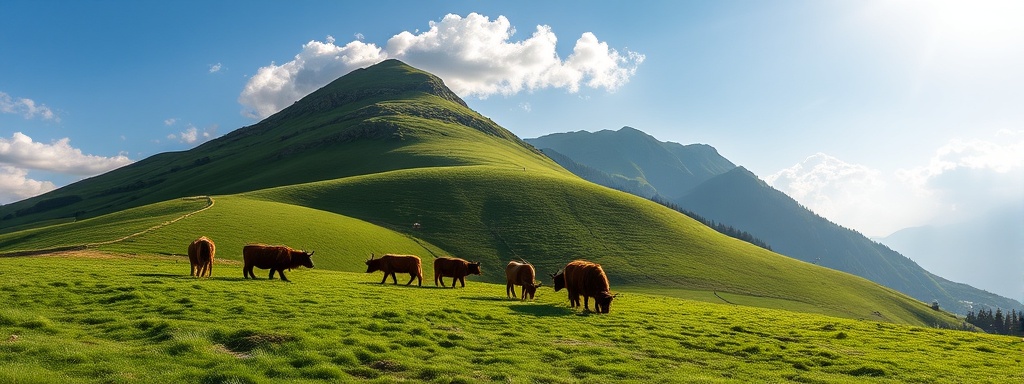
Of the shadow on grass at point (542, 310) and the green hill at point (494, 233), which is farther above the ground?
the green hill at point (494, 233)

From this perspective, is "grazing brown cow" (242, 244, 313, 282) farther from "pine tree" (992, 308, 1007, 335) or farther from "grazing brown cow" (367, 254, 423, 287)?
"pine tree" (992, 308, 1007, 335)

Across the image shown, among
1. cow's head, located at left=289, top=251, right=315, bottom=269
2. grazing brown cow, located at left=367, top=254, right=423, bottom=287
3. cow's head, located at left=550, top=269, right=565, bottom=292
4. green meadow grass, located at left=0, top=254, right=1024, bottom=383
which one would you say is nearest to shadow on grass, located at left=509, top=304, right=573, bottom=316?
green meadow grass, located at left=0, top=254, right=1024, bottom=383

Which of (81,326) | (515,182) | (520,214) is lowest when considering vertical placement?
(81,326)

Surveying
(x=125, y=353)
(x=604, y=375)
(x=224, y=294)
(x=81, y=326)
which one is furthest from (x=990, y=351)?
A: (x=81, y=326)

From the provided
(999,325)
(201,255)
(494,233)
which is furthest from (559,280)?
(999,325)

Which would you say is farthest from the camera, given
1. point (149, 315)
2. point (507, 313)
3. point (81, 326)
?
point (507, 313)

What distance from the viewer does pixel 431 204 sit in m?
112

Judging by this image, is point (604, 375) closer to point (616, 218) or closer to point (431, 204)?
point (431, 204)

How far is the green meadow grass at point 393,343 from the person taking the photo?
13.3 meters

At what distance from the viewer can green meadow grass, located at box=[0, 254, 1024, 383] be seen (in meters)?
13.3

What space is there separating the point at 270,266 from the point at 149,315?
566 inches

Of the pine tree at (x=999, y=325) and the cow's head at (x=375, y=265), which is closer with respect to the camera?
the cow's head at (x=375, y=265)

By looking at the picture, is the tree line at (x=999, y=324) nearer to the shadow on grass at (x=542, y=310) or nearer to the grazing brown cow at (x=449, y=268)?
the grazing brown cow at (x=449, y=268)

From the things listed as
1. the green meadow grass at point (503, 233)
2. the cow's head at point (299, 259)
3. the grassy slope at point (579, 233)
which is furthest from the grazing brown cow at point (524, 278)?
the grassy slope at point (579, 233)
